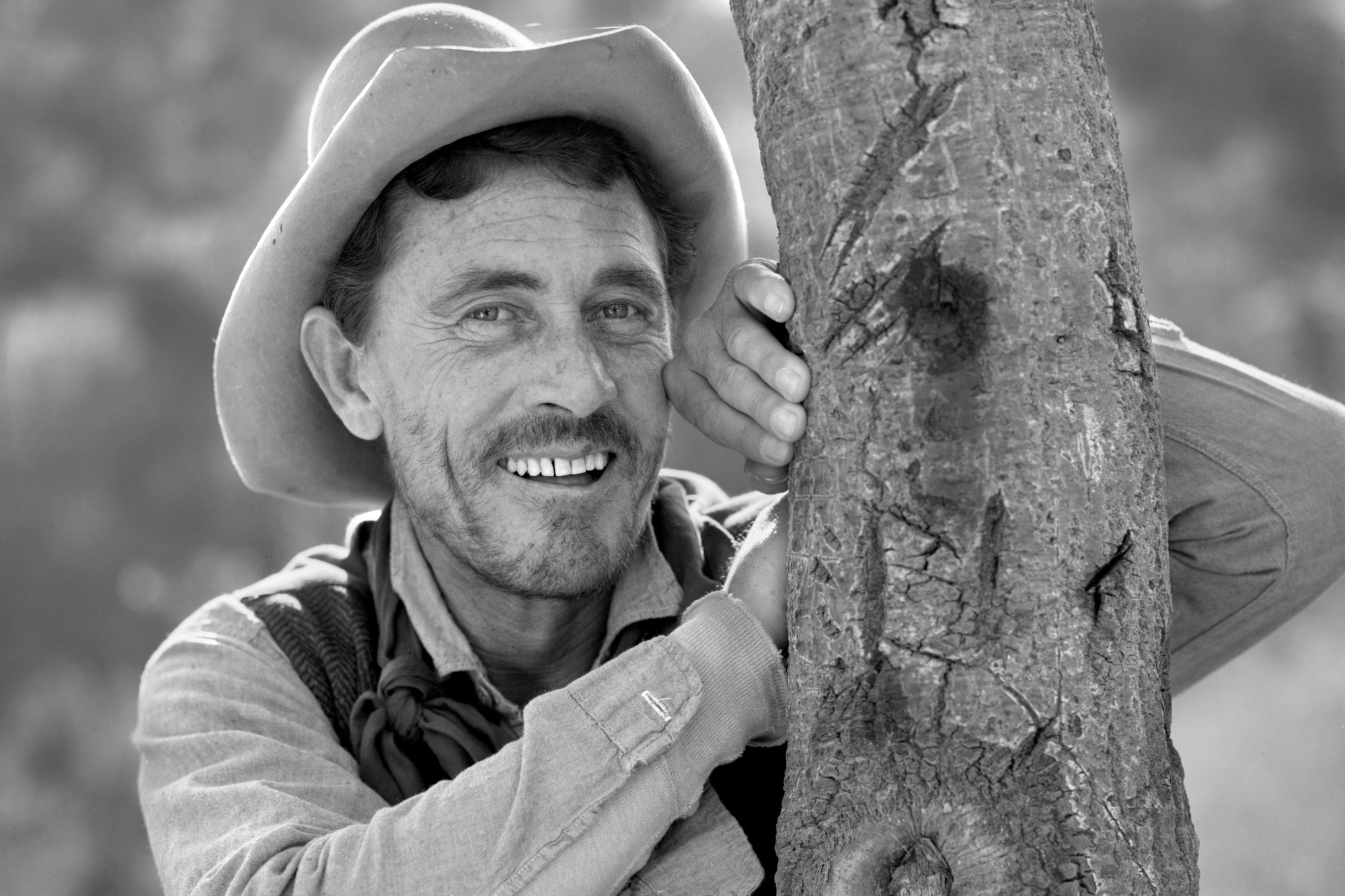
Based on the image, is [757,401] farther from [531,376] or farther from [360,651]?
[360,651]

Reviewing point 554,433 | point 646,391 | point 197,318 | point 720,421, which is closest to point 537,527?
point 554,433

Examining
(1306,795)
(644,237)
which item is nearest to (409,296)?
(644,237)

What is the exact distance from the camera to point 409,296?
2.31 metres

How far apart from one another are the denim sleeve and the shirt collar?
870mm

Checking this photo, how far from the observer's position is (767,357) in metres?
1.63

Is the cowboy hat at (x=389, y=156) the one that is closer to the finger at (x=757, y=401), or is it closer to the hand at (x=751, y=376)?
the hand at (x=751, y=376)

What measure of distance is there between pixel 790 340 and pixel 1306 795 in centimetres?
828

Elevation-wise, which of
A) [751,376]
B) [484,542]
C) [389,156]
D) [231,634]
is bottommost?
[231,634]

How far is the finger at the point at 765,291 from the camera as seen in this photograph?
159 centimetres

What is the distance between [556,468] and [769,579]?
20.6 inches

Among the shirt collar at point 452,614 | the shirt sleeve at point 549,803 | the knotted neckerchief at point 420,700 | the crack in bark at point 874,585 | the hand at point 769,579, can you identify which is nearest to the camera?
the crack in bark at point 874,585

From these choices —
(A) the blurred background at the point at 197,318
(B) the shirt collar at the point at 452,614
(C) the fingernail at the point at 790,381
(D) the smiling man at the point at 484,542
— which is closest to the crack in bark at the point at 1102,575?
(C) the fingernail at the point at 790,381

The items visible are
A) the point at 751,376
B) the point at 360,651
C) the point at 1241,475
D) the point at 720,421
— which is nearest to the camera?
the point at 751,376

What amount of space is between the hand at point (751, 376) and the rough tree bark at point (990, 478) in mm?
119
